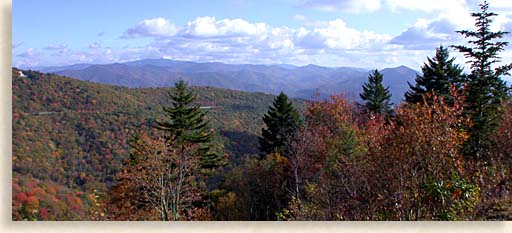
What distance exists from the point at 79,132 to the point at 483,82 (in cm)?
1309

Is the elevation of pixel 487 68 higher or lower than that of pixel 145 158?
higher

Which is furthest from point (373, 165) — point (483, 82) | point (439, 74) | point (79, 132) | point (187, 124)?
point (79, 132)

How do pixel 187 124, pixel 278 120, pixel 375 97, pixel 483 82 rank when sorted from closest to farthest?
pixel 483 82
pixel 187 124
pixel 278 120
pixel 375 97

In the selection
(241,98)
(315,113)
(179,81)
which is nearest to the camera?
(179,81)

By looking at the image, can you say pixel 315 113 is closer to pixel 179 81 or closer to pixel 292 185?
pixel 179 81

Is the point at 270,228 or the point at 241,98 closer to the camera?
the point at 270,228

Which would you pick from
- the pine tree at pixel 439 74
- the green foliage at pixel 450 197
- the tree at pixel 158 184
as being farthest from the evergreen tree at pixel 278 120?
the green foliage at pixel 450 197

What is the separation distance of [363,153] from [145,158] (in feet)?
18.6

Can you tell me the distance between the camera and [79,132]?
53.8 ft

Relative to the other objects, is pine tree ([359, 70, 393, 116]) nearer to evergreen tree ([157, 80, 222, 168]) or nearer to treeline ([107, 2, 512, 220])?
treeline ([107, 2, 512, 220])

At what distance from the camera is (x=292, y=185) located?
10055 millimetres

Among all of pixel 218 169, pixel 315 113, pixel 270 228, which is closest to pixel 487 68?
pixel 270 228

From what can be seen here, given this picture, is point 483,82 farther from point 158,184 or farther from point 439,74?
point 158,184

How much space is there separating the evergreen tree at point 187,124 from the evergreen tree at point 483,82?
25.3 ft
